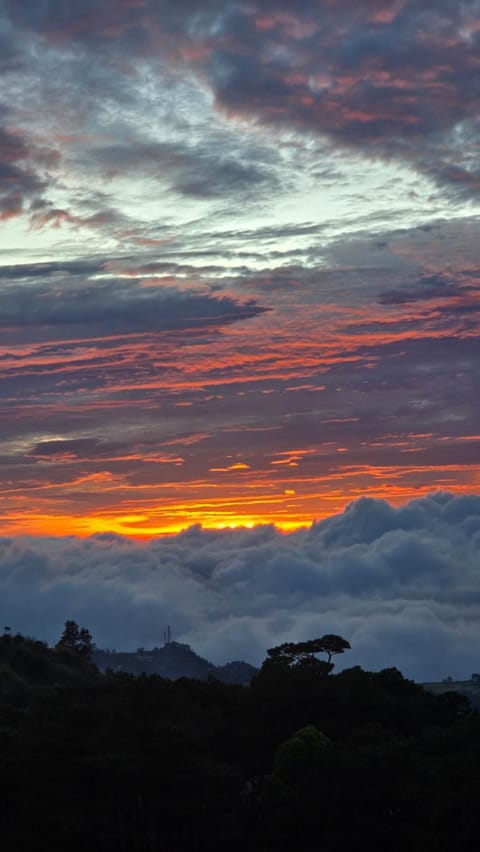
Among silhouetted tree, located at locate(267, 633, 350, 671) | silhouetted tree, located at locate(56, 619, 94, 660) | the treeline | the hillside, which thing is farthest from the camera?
silhouetted tree, located at locate(56, 619, 94, 660)

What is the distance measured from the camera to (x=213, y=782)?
70438mm

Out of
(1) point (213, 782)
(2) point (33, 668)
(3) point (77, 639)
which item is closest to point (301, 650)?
(2) point (33, 668)

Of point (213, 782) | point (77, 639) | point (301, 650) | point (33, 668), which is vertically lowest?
point (213, 782)

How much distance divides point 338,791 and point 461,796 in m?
7.55

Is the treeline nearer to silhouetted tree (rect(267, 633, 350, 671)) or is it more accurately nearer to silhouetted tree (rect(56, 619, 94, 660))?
silhouetted tree (rect(267, 633, 350, 671))

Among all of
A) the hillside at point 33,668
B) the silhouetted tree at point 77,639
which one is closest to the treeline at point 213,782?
the hillside at point 33,668

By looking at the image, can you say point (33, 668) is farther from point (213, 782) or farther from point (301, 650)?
point (213, 782)

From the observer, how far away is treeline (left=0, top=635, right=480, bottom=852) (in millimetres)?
64438

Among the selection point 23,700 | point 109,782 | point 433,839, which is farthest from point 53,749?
point 23,700

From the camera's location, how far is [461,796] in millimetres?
64062

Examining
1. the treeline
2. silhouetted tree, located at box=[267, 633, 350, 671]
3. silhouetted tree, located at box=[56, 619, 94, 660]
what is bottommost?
the treeline

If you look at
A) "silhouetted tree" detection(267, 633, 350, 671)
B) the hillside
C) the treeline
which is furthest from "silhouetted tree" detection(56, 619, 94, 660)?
the treeline

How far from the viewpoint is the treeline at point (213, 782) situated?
211 feet

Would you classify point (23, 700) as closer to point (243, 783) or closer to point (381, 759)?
point (243, 783)
